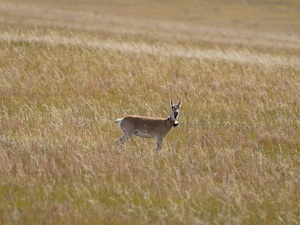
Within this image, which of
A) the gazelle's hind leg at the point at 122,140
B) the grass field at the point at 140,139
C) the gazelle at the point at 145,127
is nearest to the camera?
the grass field at the point at 140,139

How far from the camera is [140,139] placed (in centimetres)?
1238

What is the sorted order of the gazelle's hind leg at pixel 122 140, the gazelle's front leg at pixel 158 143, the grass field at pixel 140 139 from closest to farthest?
the grass field at pixel 140 139 → the gazelle's hind leg at pixel 122 140 → the gazelle's front leg at pixel 158 143

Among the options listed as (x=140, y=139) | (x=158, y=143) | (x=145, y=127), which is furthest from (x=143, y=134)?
(x=140, y=139)

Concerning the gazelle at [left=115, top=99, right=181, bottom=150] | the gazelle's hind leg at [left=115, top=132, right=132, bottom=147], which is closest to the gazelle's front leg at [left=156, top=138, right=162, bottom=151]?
the gazelle at [left=115, top=99, right=181, bottom=150]

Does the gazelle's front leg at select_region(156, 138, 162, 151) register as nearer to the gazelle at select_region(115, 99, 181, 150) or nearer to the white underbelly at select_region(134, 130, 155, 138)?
the gazelle at select_region(115, 99, 181, 150)

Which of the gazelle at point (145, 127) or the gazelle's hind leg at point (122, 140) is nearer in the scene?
the gazelle's hind leg at point (122, 140)

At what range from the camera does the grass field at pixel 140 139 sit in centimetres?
830

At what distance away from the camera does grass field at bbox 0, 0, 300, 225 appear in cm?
830

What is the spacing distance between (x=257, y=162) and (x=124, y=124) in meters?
2.50

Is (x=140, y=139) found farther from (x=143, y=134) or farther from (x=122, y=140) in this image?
(x=122, y=140)

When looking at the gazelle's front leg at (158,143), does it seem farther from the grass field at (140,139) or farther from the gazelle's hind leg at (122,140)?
the gazelle's hind leg at (122,140)

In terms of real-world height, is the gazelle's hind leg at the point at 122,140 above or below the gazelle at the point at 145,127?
below

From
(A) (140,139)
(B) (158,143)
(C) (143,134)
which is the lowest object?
(A) (140,139)

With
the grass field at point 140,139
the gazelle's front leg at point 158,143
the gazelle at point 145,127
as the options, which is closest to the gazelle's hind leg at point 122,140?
the gazelle at point 145,127
